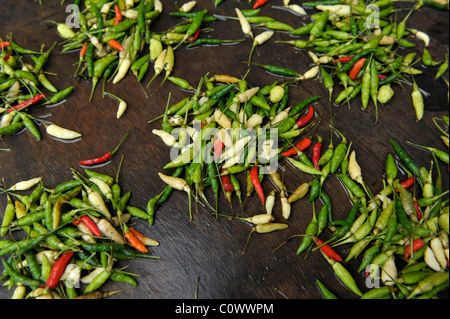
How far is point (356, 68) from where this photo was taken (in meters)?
Answer: 2.37

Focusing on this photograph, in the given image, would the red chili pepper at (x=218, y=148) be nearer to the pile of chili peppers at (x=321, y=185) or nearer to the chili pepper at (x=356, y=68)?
the pile of chili peppers at (x=321, y=185)

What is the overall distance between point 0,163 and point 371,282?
7.28ft

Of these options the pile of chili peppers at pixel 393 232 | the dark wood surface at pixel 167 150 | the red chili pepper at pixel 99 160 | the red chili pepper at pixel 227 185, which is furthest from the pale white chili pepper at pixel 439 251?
the red chili pepper at pixel 99 160

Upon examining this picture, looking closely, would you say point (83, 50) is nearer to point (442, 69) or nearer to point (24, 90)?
point (24, 90)

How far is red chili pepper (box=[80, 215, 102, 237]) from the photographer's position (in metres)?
1.95

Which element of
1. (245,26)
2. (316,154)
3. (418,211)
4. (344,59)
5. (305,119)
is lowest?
(418,211)

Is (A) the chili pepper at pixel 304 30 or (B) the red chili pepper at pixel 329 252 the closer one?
(B) the red chili pepper at pixel 329 252

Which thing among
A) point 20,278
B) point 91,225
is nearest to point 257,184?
point 91,225

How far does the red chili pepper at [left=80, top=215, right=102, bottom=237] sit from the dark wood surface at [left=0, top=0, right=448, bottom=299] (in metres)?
0.23

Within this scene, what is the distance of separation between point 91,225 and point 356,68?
185cm

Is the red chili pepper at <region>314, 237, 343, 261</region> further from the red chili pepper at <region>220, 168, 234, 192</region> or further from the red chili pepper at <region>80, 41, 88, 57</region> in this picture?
the red chili pepper at <region>80, 41, 88, 57</region>

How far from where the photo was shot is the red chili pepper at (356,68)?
7.73 feet

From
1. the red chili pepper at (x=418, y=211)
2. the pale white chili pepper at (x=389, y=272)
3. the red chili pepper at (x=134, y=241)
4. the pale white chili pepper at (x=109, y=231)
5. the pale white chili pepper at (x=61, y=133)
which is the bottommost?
the pale white chili pepper at (x=389, y=272)
